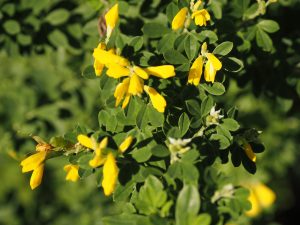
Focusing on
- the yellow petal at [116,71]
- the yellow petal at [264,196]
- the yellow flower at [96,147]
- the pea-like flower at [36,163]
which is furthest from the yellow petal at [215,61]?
the yellow petal at [264,196]

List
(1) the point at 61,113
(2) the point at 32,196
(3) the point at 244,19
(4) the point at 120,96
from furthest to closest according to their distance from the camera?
1. (2) the point at 32,196
2. (1) the point at 61,113
3. (3) the point at 244,19
4. (4) the point at 120,96

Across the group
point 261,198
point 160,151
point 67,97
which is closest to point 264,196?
point 261,198

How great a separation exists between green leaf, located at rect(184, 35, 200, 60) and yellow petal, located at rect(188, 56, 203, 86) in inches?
1.6

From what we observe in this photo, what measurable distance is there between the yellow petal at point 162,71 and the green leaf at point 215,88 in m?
0.12

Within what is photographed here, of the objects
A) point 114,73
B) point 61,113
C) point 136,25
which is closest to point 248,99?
point 61,113

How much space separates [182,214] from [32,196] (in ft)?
8.36

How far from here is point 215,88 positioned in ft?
4.07

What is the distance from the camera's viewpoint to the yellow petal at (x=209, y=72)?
1198 millimetres

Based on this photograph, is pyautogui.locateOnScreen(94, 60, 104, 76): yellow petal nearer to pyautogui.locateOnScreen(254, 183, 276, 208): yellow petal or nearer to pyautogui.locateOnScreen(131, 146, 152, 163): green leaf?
pyautogui.locateOnScreen(131, 146, 152, 163): green leaf

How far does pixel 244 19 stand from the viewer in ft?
5.10

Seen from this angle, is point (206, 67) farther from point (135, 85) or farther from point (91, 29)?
point (91, 29)

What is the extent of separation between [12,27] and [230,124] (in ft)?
3.19

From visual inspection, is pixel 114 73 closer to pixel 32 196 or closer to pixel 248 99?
pixel 248 99

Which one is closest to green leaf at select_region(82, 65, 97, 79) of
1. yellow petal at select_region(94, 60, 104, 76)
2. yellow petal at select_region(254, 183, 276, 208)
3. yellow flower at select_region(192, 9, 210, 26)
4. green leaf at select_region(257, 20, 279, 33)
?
yellow petal at select_region(94, 60, 104, 76)
